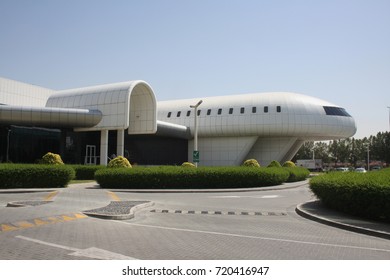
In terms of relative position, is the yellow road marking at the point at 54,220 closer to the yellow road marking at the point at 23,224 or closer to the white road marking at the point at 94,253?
the yellow road marking at the point at 23,224

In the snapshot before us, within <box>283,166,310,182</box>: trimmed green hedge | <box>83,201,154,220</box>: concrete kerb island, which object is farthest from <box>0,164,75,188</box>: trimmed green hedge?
<box>283,166,310,182</box>: trimmed green hedge

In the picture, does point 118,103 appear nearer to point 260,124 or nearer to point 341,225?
point 260,124

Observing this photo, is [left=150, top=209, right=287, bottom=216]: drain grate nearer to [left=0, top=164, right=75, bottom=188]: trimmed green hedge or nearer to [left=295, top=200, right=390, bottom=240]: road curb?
[left=295, top=200, right=390, bottom=240]: road curb

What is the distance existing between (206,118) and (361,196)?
128 ft

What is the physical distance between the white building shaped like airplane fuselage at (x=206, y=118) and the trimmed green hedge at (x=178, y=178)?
1223cm

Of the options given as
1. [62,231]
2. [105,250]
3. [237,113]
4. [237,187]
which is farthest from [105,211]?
[237,113]

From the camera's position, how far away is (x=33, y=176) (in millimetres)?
23578

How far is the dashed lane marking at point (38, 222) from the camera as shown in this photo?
9696 mm

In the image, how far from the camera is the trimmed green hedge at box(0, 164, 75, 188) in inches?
892

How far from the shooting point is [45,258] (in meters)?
6.70

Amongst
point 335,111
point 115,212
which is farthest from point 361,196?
point 335,111

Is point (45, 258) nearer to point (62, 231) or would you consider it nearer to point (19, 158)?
point (62, 231)

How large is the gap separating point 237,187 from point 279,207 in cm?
1000

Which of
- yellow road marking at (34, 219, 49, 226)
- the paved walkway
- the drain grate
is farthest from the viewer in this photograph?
the drain grate
